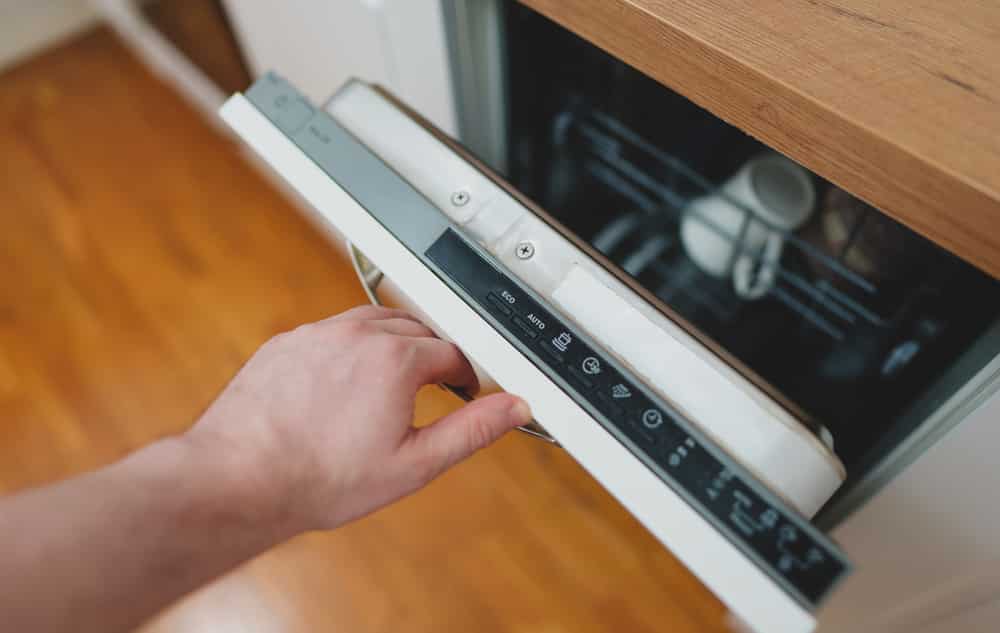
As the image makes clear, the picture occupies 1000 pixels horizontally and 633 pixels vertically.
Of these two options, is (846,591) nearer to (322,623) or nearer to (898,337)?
(898,337)

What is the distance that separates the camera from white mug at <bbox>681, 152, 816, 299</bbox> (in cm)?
66

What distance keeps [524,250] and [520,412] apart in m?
0.11

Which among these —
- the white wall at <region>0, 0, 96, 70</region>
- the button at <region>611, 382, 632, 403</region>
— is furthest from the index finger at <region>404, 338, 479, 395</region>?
the white wall at <region>0, 0, 96, 70</region>

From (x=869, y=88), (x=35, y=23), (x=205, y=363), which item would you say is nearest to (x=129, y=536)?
(x=869, y=88)

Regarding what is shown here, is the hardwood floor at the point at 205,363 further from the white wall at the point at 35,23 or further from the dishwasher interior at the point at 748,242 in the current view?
the dishwasher interior at the point at 748,242

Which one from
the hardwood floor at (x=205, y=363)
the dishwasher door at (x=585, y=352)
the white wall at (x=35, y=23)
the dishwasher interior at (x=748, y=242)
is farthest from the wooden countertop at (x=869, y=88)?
the white wall at (x=35, y=23)

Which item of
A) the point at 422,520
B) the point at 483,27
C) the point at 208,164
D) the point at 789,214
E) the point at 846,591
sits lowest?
the point at 422,520

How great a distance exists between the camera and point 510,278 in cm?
40

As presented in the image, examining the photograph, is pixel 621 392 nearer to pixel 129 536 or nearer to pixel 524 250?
pixel 524 250

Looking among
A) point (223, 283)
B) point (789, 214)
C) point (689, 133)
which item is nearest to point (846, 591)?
point (789, 214)

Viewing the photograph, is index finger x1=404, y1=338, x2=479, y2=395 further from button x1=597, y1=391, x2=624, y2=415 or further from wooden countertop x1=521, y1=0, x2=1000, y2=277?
wooden countertop x1=521, y1=0, x2=1000, y2=277

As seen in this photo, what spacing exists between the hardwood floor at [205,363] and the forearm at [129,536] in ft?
2.32

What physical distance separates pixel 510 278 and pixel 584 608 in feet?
2.41

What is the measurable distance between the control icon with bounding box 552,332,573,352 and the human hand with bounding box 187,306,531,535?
0.04m
